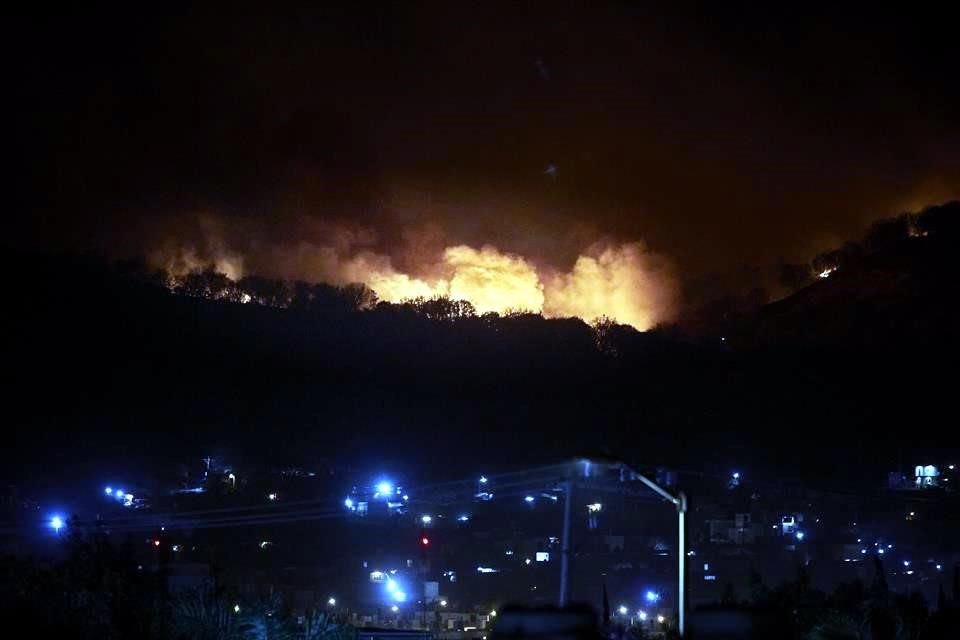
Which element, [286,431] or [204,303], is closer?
[286,431]

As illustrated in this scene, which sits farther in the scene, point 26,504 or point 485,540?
point 485,540

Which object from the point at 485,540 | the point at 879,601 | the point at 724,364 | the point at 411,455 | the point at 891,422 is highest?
the point at 724,364

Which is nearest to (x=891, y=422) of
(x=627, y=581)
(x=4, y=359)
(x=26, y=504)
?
(x=627, y=581)

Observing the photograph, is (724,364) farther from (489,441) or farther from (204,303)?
(204,303)

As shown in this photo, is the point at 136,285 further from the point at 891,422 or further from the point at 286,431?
the point at 891,422

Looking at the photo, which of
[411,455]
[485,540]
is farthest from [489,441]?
[485,540]

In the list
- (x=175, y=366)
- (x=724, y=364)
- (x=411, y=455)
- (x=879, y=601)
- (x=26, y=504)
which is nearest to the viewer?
(x=879, y=601)

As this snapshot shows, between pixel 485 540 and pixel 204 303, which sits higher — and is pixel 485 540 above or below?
below

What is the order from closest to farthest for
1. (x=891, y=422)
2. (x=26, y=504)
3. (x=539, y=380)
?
1. (x=26, y=504)
2. (x=891, y=422)
3. (x=539, y=380)

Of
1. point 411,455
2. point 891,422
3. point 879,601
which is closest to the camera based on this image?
point 879,601
